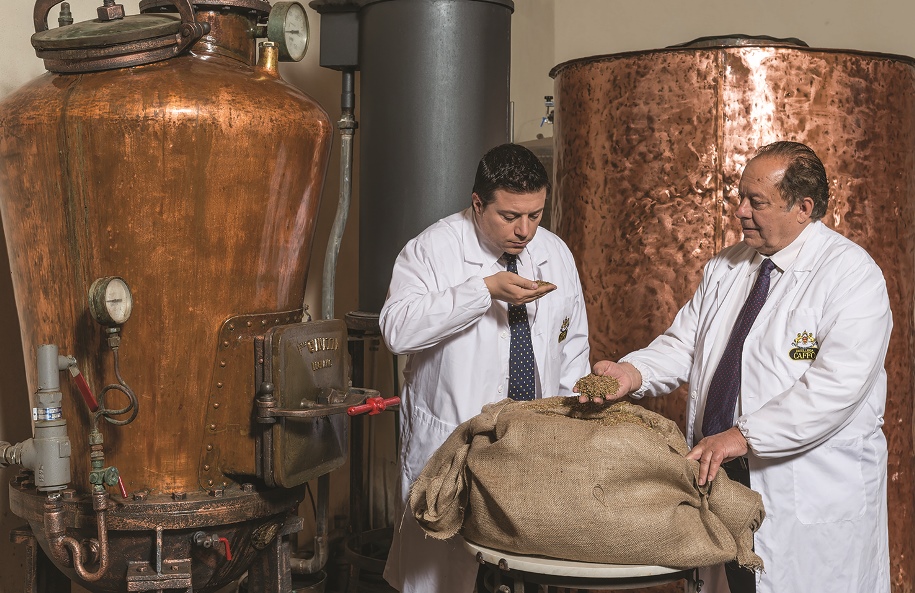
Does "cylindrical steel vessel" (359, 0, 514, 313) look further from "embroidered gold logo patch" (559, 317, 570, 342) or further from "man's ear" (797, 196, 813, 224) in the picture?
"man's ear" (797, 196, 813, 224)

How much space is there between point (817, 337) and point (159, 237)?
4.87 feet

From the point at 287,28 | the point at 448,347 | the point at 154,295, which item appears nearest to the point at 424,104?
the point at 287,28

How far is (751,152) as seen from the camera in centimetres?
305

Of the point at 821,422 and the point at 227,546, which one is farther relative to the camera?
the point at 227,546

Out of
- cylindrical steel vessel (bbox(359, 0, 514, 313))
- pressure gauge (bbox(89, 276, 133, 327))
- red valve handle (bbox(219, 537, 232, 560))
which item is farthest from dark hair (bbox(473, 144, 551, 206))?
red valve handle (bbox(219, 537, 232, 560))

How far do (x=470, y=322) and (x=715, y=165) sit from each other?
1.07m

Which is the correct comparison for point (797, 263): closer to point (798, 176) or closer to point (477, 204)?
point (798, 176)

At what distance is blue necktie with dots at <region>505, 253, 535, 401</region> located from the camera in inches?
102

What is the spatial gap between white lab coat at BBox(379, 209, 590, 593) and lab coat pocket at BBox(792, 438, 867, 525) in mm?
663

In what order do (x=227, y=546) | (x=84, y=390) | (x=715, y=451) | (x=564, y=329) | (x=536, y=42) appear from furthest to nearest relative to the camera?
1. (x=536, y=42)
2. (x=564, y=329)
3. (x=227, y=546)
4. (x=84, y=390)
5. (x=715, y=451)

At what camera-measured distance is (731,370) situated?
2.38 meters

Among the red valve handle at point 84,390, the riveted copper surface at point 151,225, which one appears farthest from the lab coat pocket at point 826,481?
the red valve handle at point 84,390

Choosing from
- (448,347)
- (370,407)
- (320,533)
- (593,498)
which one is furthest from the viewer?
(320,533)

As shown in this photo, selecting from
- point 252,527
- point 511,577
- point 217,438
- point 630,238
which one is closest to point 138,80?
point 217,438
